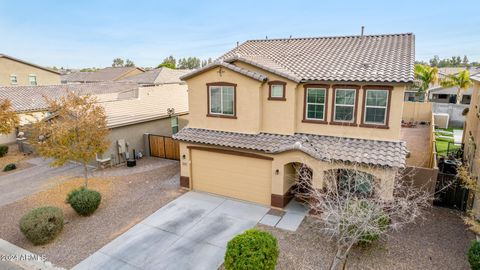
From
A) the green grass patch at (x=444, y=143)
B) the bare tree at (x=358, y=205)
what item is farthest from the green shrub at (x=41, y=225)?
the green grass patch at (x=444, y=143)

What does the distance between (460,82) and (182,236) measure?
137 ft

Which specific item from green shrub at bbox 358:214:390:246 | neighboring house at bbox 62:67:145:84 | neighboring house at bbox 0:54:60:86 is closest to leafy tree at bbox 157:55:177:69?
neighboring house at bbox 62:67:145:84

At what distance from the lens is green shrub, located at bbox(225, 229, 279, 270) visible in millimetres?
7754

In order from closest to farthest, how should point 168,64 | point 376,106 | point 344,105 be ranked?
point 376,106
point 344,105
point 168,64

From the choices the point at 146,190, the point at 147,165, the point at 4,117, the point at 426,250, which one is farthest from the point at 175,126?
the point at 426,250

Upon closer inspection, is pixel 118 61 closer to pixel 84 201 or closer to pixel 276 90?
pixel 84 201

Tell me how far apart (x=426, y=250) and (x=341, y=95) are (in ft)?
21.9

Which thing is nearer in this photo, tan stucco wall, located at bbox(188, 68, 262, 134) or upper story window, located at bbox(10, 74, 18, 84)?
tan stucco wall, located at bbox(188, 68, 262, 134)

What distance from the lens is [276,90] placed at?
1352 cm

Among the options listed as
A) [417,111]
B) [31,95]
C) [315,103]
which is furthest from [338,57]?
[31,95]

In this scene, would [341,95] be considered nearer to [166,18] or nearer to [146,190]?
[146,190]

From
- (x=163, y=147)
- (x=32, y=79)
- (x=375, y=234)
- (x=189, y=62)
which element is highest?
(x=189, y=62)

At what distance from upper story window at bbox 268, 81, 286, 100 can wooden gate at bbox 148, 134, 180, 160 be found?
9.51m

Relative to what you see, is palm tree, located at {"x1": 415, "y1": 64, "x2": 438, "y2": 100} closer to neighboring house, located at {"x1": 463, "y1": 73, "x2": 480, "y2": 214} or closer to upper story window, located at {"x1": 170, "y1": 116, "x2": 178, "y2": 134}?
neighboring house, located at {"x1": 463, "y1": 73, "x2": 480, "y2": 214}
